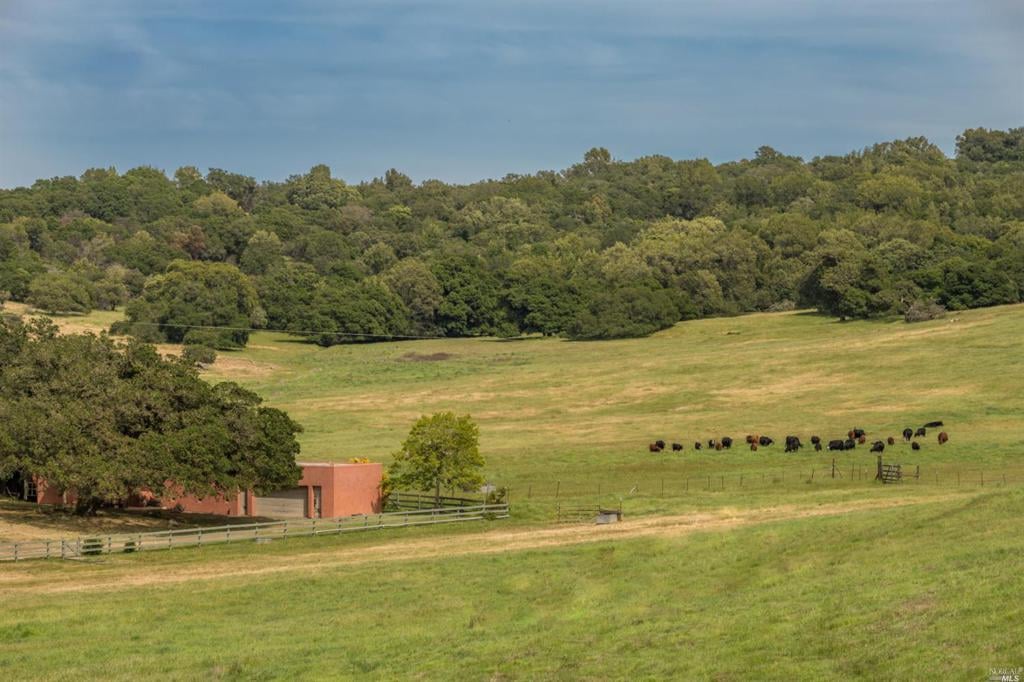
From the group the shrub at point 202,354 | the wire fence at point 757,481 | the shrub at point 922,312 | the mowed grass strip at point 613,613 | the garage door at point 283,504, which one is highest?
the shrub at point 922,312

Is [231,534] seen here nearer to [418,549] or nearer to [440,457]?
[418,549]

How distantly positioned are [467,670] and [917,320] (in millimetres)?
108912

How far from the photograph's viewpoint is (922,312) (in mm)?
133000

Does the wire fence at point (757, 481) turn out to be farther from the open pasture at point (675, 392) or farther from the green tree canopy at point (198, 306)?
the green tree canopy at point (198, 306)

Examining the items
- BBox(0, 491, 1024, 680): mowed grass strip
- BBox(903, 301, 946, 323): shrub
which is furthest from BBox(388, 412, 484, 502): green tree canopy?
BBox(903, 301, 946, 323): shrub

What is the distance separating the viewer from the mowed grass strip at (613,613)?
94.6ft

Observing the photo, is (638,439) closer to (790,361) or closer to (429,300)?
(790,361)

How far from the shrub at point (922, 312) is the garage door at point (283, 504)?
7803cm

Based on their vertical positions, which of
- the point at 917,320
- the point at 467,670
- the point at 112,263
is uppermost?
the point at 112,263

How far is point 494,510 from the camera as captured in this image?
65.9m

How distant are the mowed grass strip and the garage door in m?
22.6

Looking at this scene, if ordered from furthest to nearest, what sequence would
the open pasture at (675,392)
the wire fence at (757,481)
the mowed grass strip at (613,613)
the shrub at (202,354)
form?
1. the shrub at (202,354)
2. the open pasture at (675,392)
3. the wire fence at (757,481)
4. the mowed grass strip at (613,613)

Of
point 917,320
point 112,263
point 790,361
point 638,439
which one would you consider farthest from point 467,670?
point 112,263

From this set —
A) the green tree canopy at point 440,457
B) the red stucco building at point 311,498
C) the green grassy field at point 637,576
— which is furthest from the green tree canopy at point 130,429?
the green grassy field at point 637,576
